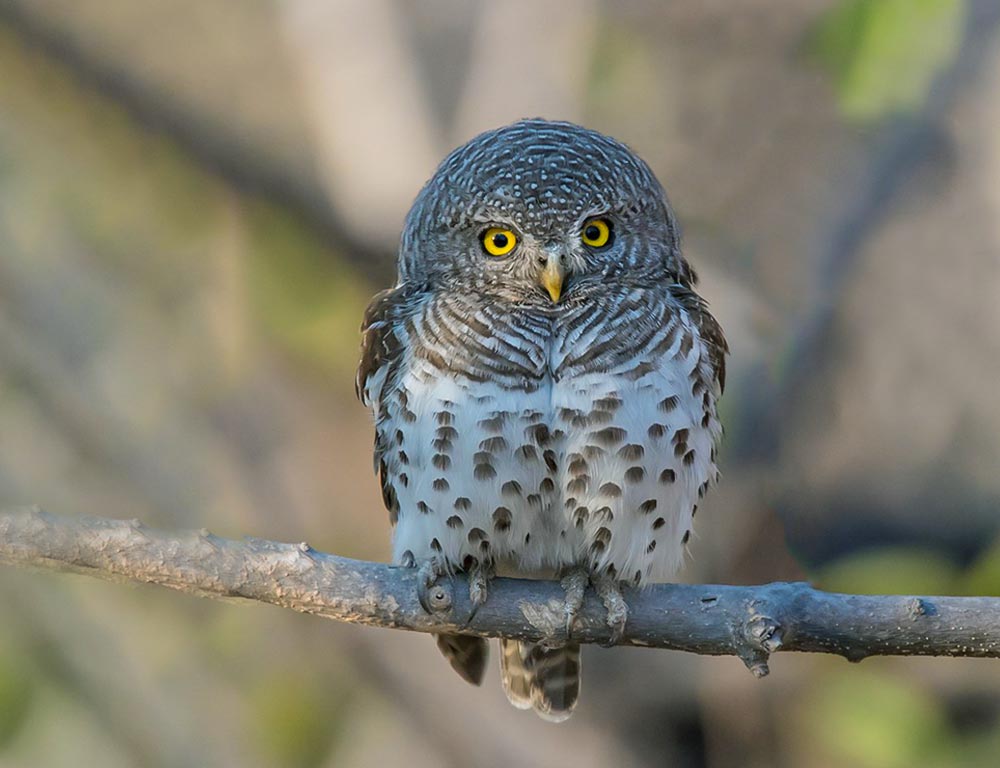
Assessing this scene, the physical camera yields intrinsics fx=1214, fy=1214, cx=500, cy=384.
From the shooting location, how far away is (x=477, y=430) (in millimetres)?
3133

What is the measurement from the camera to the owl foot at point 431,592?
297 centimetres

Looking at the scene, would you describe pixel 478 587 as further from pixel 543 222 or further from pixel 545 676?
pixel 543 222

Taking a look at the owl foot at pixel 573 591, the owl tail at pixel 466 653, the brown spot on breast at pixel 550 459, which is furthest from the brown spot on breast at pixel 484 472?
the owl tail at pixel 466 653

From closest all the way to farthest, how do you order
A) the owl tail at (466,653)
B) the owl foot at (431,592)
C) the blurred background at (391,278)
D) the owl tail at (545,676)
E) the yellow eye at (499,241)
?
the owl foot at (431,592) → the yellow eye at (499,241) → the owl tail at (466,653) → the owl tail at (545,676) → the blurred background at (391,278)

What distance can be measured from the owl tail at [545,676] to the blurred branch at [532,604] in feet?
2.48

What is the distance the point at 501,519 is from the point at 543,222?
0.79 m

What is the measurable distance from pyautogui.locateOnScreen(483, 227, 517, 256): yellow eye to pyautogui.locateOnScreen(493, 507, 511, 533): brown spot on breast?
692mm

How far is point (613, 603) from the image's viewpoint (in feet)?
10.2

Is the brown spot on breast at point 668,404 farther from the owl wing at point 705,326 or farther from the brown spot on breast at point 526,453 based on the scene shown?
the brown spot on breast at point 526,453

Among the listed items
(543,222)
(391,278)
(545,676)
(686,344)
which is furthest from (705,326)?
(391,278)

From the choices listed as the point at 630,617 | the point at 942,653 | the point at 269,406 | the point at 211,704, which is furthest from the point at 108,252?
the point at 942,653

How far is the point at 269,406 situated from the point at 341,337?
611mm

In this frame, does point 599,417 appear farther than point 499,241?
No

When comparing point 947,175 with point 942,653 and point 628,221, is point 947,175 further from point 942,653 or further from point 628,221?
point 942,653
